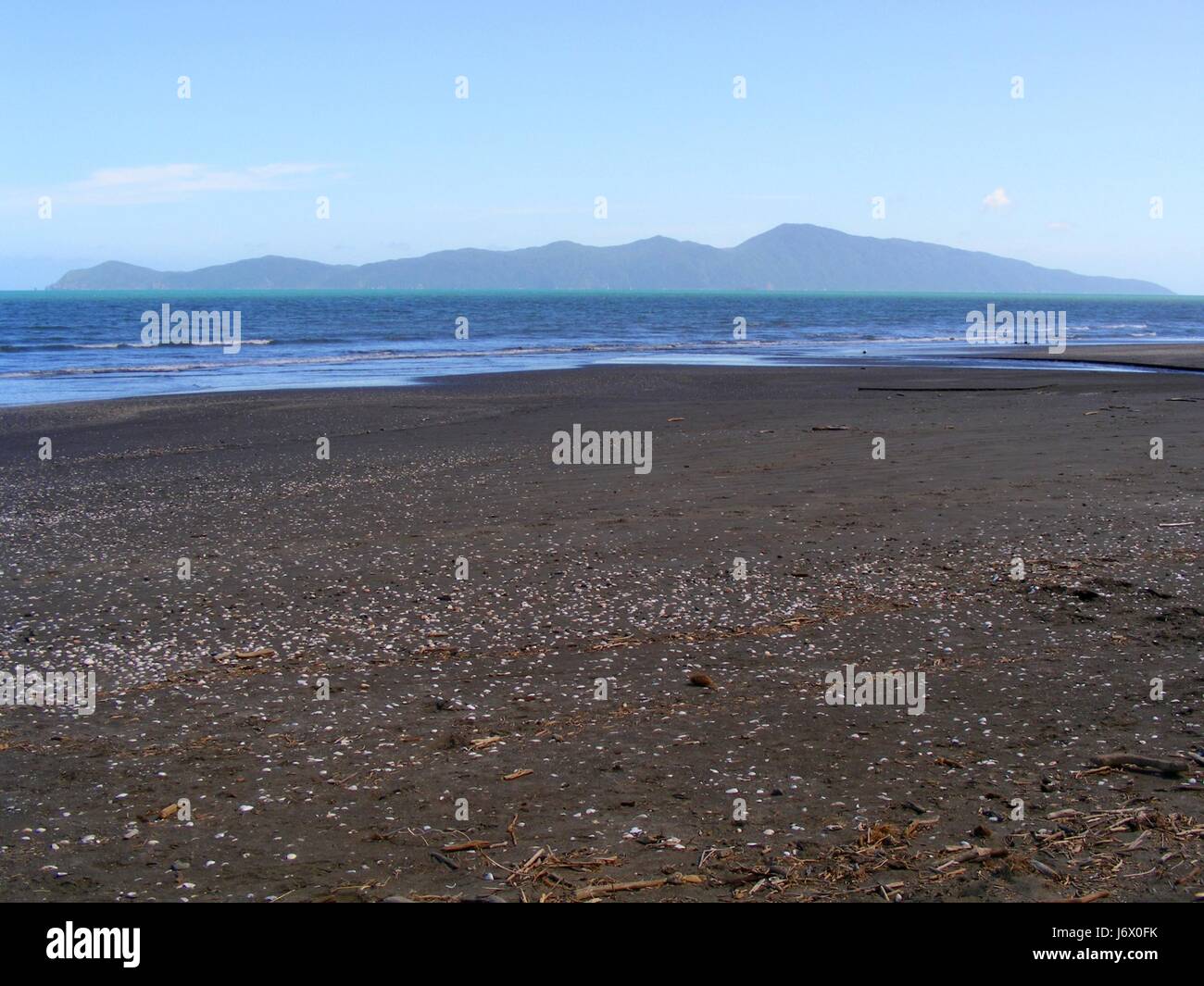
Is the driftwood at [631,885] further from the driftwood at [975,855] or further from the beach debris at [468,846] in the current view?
the driftwood at [975,855]

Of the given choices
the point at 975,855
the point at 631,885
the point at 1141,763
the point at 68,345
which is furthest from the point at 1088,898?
the point at 68,345

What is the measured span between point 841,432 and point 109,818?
1538cm

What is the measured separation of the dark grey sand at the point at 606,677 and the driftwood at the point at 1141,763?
0.12 meters

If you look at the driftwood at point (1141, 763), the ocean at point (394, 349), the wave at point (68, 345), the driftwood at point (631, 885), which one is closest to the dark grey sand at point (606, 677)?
the driftwood at point (631, 885)

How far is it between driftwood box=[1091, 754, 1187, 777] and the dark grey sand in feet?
0.38

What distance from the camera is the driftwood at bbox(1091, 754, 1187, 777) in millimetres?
5586

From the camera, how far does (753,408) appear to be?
23.6 meters

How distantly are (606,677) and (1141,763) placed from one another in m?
3.25

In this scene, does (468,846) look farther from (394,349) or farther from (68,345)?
(68,345)

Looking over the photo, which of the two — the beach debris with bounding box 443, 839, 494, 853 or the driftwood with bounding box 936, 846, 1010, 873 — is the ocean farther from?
the driftwood with bounding box 936, 846, 1010, 873

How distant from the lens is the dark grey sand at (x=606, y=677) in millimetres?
4805
